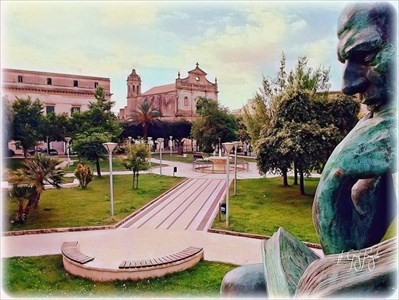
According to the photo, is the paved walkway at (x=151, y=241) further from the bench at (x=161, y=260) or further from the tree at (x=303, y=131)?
the tree at (x=303, y=131)

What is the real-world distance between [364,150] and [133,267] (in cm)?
540

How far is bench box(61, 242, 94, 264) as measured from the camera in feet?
22.8

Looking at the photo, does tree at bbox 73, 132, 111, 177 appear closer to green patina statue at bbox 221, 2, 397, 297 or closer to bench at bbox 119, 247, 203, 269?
bench at bbox 119, 247, 203, 269

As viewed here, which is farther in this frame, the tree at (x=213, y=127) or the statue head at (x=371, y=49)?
the tree at (x=213, y=127)

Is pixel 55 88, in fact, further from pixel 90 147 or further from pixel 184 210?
pixel 184 210

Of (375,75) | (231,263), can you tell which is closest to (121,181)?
(231,263)

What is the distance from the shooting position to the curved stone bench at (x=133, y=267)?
256 inches

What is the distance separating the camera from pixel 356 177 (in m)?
2.06

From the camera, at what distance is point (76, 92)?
3862 centimetres

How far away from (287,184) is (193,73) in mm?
34499

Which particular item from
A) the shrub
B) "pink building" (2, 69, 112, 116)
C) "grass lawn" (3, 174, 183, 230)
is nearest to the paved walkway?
"grass lawn" (3, 174, 183, 230)

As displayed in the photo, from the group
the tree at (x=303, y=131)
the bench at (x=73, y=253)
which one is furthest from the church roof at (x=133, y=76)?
the bench at (x=73, y=253)

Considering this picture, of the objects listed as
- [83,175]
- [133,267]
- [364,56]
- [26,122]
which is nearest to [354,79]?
[364,56]

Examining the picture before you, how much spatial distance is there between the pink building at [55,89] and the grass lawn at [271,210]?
84.6 feet
